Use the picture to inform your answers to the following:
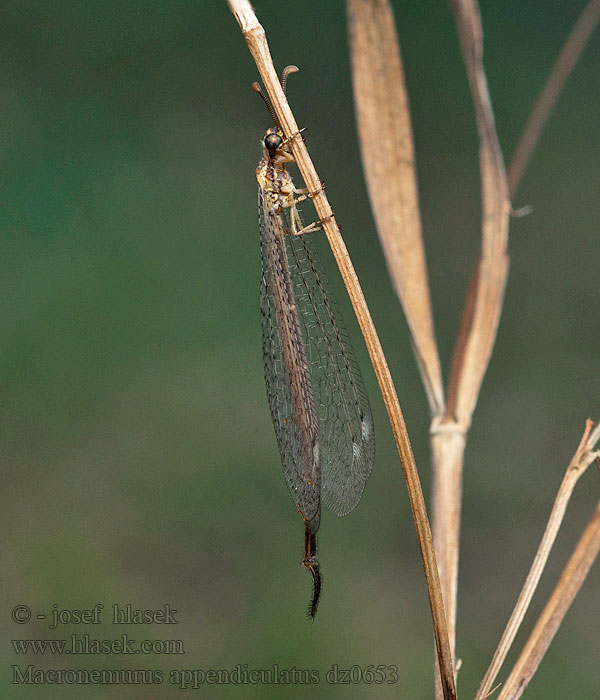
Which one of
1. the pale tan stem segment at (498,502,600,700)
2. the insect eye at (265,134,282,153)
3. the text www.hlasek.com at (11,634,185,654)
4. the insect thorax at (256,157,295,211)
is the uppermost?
the insect eye at (265,134,282,153)

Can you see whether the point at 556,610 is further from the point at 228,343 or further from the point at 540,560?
the point at 228,343

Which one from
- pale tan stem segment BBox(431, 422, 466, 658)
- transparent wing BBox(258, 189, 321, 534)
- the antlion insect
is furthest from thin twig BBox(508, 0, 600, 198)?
transparent wing BBox(258, 189, 321, 534)

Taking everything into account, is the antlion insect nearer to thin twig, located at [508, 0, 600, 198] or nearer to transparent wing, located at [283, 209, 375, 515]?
transparent wing, located at [283, 209, 375, 515]

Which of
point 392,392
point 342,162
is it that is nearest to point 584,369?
point 342,162

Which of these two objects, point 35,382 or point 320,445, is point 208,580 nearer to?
point 35,382

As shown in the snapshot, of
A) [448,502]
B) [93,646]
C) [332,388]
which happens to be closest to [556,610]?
[448,502]

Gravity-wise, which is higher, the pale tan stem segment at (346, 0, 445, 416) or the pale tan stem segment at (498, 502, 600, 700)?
the pale tan stem segment at (346, 0, 445, 416)

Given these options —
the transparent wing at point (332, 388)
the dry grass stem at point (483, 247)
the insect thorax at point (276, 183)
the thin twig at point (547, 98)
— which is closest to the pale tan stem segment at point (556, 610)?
the dry grass stem at point (483, 247)
